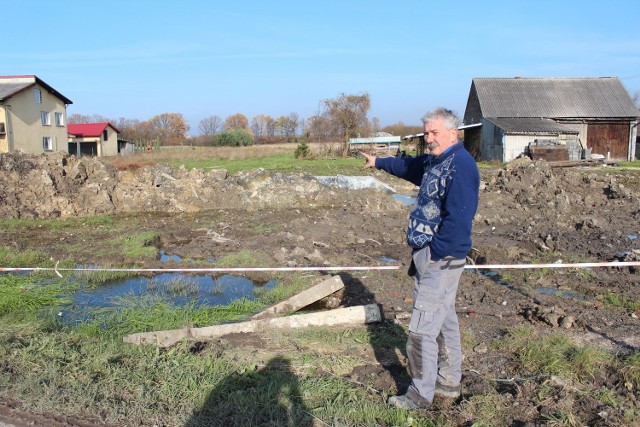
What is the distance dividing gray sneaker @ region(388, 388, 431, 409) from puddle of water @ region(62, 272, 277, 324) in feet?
12.6

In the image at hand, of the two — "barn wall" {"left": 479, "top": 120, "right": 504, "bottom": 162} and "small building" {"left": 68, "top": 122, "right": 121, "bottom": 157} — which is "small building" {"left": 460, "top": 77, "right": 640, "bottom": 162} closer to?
"barn wall" {"left": 479, "top": 120, "right": 504, "bottom": 162}

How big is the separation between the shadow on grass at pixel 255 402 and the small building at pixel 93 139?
167 feet

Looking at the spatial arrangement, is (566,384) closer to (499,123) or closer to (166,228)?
(166,228)

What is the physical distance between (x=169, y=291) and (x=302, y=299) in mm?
2505

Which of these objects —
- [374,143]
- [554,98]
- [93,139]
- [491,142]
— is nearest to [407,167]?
[491,142]

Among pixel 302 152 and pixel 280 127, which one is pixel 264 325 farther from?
pixel 280 127

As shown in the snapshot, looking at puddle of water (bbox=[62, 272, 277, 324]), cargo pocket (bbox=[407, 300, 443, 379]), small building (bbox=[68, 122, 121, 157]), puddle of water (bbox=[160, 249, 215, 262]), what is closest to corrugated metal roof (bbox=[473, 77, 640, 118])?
puddle of water (bbox=[160, 249, 215, 262])

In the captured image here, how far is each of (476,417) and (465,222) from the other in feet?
4.56

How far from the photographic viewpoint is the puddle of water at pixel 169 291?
7352 millimetres

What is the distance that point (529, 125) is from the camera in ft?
120

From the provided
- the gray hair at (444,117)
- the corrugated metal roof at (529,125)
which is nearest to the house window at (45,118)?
the corrugated metal roof at (529,125)

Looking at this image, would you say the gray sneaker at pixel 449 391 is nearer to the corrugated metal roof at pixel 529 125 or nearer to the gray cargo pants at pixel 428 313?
the gray cargo pants at pixel 428 313

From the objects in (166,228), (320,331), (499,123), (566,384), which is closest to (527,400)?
(566,384)

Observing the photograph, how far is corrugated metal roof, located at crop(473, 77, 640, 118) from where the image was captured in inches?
1544
